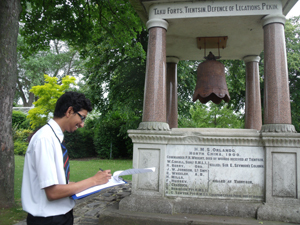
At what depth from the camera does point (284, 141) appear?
4.43m

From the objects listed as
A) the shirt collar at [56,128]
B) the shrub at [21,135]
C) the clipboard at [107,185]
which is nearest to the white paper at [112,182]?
the clipboard at [107,185]

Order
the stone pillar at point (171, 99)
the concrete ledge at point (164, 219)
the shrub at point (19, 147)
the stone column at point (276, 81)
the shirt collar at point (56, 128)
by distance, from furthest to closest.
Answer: the shrub at point (19, 147) < the stone pillar at point (171, 99) < the stone column at point (276, 81) < the concrete ledge at point (164, 219) < the shirt collar at point (56, 128)

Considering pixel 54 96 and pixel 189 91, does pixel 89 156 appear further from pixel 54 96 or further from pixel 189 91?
pixel 189 91

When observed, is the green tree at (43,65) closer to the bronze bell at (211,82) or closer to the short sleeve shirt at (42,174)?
the bronze bell at (211,82)

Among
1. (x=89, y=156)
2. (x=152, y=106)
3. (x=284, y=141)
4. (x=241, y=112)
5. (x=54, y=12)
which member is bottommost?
(x=89, y=156)

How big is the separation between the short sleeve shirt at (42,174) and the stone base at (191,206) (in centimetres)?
305

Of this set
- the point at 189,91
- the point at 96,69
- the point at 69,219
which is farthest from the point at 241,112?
the point at 69,219

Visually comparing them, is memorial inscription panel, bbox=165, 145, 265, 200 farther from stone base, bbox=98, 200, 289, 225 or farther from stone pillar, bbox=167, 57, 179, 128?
stone pillar, bbox=167, 57, 179, 128

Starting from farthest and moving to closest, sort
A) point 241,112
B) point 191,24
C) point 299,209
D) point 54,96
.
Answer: point 54,96
point 241,112
point 191,24
point 299,209

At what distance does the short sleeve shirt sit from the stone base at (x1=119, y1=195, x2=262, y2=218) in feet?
10.0

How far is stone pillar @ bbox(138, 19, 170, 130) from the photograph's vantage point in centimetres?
496

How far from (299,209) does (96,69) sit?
11488mm

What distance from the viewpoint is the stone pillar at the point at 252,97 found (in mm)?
6824

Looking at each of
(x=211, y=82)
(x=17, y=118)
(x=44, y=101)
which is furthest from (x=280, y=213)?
(x=17, y=118)
